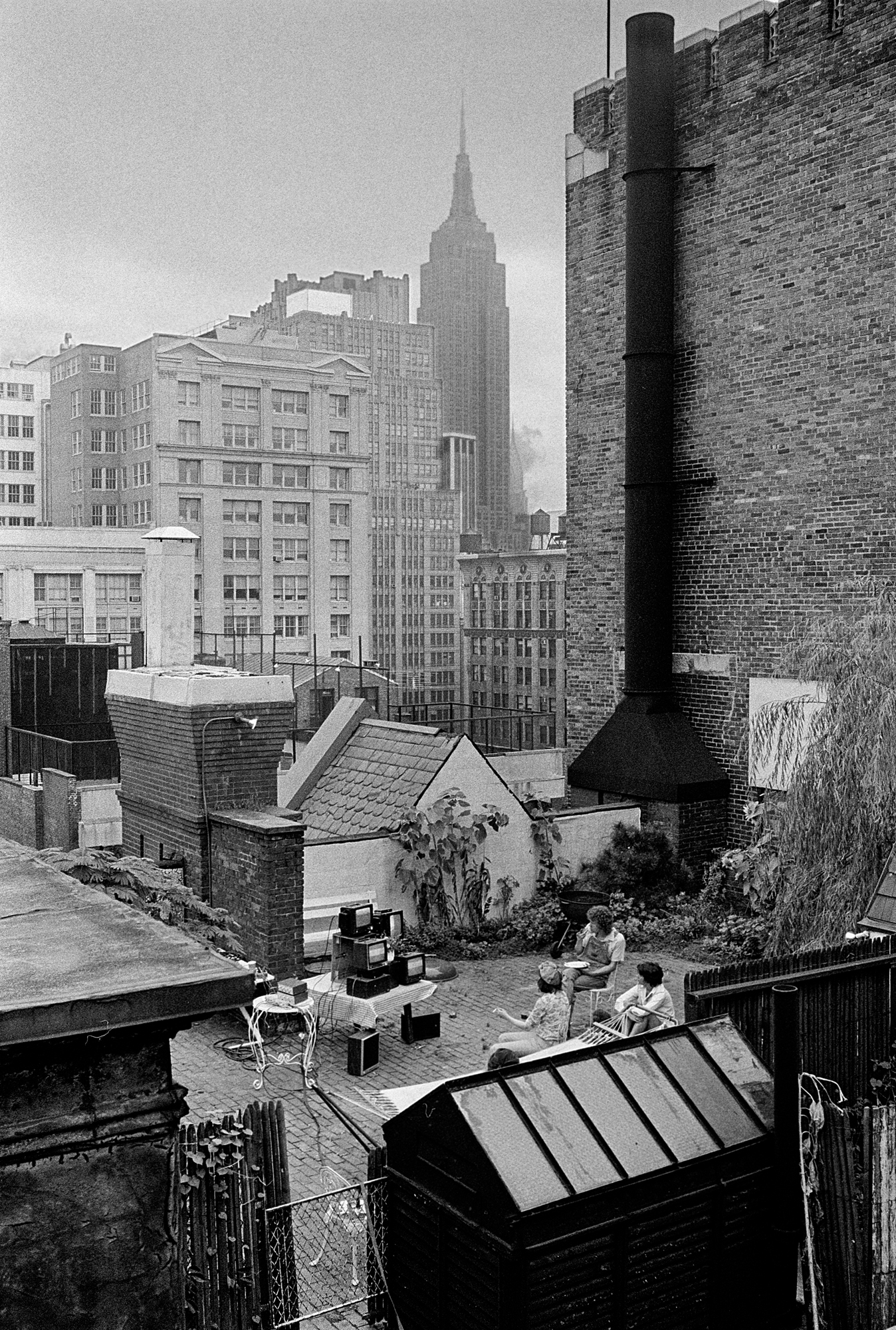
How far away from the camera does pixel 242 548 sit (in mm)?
101250

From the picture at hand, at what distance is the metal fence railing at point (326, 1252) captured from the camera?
19.0ft

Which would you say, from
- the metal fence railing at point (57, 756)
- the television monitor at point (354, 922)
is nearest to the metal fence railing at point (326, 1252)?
the television monitor at point (354, 922)

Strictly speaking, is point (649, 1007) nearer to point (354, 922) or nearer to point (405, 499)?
point (354, 922)

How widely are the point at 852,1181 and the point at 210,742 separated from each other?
651 cm

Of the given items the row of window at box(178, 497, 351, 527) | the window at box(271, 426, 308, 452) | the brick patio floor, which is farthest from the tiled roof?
the window at box(271, 426, 308, 452)

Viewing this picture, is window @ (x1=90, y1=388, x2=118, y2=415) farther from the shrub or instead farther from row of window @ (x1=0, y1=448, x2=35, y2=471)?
the shrub

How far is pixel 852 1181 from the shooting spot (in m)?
6.41

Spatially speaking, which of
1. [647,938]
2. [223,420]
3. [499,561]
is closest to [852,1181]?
Answer: [647,938]

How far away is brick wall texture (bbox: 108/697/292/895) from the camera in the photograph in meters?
11.1

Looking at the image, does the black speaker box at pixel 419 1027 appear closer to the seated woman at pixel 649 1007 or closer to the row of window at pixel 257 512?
the seated woman at pixel 649 1007

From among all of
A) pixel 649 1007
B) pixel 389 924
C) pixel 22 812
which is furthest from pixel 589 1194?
pixel 22 812

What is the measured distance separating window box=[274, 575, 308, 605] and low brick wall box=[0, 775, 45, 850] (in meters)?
77.4

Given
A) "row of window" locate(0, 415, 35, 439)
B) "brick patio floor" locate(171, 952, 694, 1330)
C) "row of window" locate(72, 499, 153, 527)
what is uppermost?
"row of window" locate(0, 415, 35, 439)

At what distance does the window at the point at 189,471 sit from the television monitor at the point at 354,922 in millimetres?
90299
